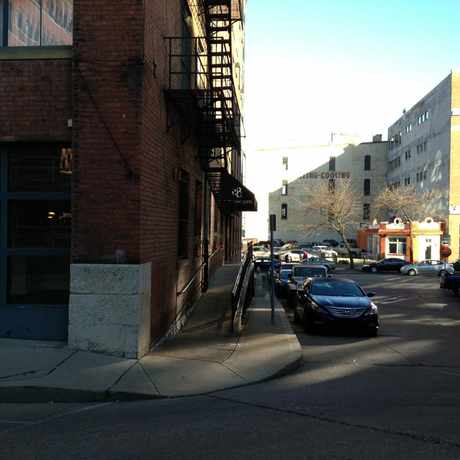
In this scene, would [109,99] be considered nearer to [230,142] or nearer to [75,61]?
[75,61]

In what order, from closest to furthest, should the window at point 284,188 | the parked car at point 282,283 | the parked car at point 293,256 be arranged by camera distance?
1. the parked car at point 282,283
2. the parked car at point 293,256
3. the window at point 284,188

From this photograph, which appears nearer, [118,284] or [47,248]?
[118,284]

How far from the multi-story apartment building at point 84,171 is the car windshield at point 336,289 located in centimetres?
541

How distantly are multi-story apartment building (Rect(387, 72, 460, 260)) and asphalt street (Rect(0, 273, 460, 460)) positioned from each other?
46.7 metres

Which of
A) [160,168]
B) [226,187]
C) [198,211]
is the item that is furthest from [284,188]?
[160,168]

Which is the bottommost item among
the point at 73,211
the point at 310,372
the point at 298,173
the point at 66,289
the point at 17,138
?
the point at 310,372

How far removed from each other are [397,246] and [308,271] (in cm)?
3217

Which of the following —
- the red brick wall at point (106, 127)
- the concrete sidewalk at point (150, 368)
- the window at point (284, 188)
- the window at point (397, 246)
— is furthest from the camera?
the window at point (284, 188)

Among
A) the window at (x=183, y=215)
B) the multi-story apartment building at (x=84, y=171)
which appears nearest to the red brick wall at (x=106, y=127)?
the multi-story apartment building at (x=84, y=171)

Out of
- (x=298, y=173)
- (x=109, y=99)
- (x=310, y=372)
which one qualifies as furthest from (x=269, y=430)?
(x=298, y=173)

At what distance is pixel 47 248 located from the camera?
8992mm

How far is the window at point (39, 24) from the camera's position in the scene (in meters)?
8.92

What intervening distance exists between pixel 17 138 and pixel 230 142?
20.2 ft

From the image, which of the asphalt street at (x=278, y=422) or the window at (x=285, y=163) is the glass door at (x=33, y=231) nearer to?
the asphalt street at (x=278, y=422)
